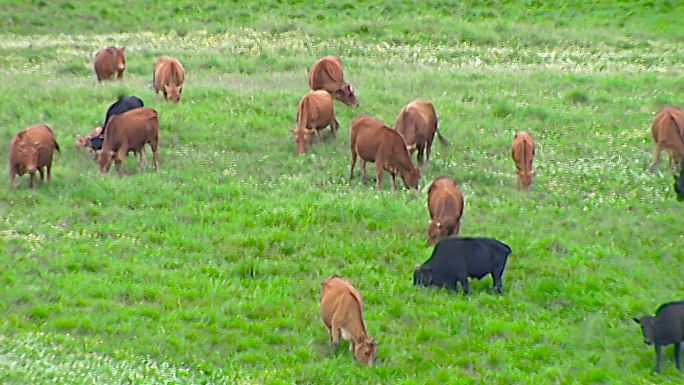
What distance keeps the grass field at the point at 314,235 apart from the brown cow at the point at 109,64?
40 cm

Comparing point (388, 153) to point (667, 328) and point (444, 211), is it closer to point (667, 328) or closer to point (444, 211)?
point (444, 211)

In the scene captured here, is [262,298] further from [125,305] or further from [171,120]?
[171,120]

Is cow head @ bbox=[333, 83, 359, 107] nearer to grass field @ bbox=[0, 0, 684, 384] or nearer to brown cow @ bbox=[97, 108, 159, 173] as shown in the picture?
grass field @ bbox=[0, 0, 684, 384]

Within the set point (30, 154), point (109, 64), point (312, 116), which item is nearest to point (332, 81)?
point (312, 116)

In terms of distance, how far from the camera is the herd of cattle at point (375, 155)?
35.2 ft

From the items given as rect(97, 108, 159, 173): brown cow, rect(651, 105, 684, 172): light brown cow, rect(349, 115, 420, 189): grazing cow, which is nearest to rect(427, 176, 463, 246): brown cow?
rect(349, 115, 420, 189): grazing cow

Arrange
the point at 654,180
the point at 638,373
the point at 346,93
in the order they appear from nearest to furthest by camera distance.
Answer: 1. the point at 638,373
2. the point at 654,180
3. the point at 346,93

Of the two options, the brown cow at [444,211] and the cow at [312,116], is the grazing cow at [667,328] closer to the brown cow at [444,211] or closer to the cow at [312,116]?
the brown cow at [444,211]

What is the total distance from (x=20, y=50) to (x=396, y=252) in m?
19.7

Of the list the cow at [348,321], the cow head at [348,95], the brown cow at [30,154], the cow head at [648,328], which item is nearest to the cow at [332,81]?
the cow head at [348,95]

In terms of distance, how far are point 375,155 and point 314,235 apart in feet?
10.3

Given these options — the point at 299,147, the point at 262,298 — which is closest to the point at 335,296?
the point at 262,298

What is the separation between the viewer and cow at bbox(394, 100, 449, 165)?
59.8 ft

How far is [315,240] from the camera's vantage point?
13945mm
